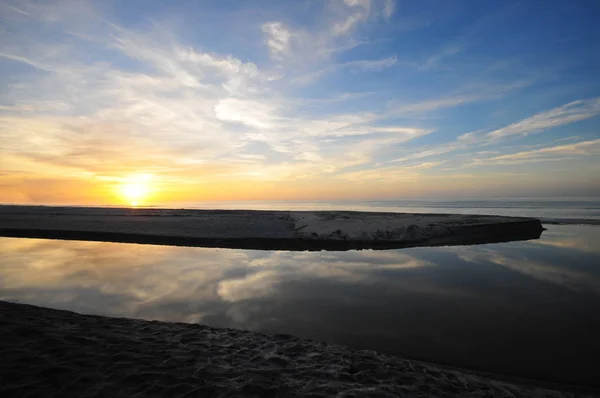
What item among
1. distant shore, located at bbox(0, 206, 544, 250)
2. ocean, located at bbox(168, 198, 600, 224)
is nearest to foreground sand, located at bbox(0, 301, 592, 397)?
distant shore, located at bbox(0, 206, 544, 250)

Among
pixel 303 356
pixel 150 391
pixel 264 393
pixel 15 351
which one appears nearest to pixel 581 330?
pixel 303 356

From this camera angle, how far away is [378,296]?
9.20 metres

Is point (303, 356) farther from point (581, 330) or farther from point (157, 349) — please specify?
point (581, 330)

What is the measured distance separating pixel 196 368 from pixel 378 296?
6024 millimetres

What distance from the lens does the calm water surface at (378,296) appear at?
19.7 feet

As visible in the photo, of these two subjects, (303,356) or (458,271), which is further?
(458,271)

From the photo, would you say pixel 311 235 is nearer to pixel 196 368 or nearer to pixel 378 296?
pixel 378 296

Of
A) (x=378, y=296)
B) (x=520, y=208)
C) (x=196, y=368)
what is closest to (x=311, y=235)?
(x=378, y=296)

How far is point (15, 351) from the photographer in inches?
187

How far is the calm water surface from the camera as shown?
236 inches

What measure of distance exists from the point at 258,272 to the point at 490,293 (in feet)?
27.1

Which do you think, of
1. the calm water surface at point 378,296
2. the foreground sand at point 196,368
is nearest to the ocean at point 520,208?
the calm water surface at point 378,296

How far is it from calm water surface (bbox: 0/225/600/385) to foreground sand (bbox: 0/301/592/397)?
883 mm

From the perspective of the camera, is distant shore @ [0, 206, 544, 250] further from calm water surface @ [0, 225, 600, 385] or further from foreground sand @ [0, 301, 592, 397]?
foreground sand @ [0, 301, 592, 397]
